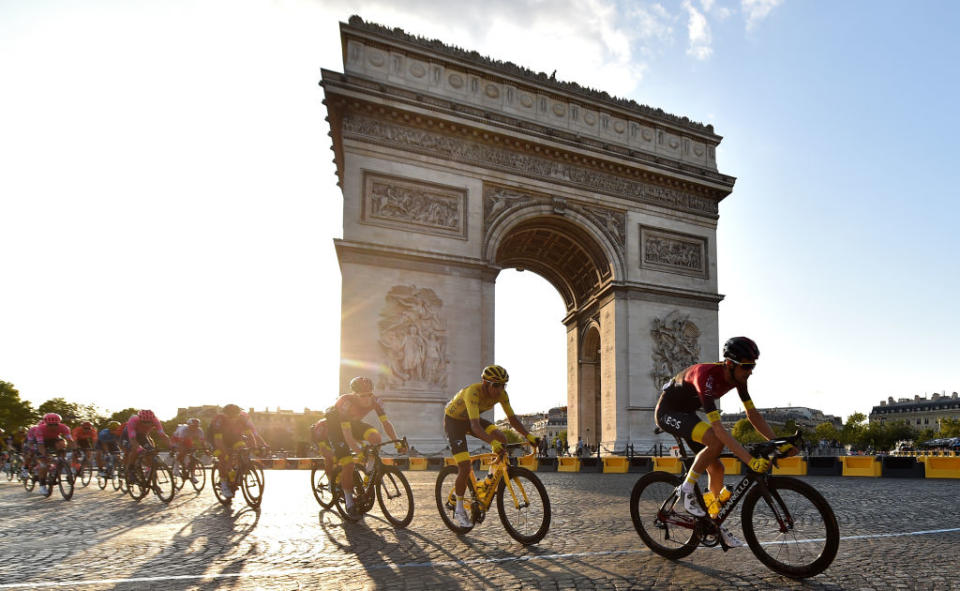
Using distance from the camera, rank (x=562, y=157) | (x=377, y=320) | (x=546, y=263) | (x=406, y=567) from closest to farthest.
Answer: (x=406, y=567) < (x=377, y=320) < (x=562, y=157) < (x=546, y=263)

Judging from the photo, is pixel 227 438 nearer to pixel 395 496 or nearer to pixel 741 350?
pixel 395 496

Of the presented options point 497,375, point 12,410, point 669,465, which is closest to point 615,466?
point 669,465

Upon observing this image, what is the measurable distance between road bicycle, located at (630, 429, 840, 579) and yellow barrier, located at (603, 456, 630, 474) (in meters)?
13.6

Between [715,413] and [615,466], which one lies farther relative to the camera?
[615,466]

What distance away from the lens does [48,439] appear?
1226 cm

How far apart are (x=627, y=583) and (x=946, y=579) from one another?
2.15m

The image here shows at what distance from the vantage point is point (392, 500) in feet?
22.3

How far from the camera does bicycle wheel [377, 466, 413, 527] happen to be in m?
6.53

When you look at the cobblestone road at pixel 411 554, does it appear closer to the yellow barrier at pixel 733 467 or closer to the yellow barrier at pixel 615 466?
the yellow barrier at pixel 733 467

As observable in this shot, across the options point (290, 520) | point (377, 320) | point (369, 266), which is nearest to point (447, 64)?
point (369, 266)

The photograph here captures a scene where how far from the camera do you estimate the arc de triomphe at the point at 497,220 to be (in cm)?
2169

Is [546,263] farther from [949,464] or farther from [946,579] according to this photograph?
[946,579]

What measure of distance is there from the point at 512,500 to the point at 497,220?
63.8 ft

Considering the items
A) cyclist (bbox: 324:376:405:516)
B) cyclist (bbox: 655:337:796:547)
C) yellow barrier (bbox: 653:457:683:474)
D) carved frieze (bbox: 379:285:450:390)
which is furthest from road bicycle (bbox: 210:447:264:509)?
carved frieze (bbox: 379:285:450:390)
